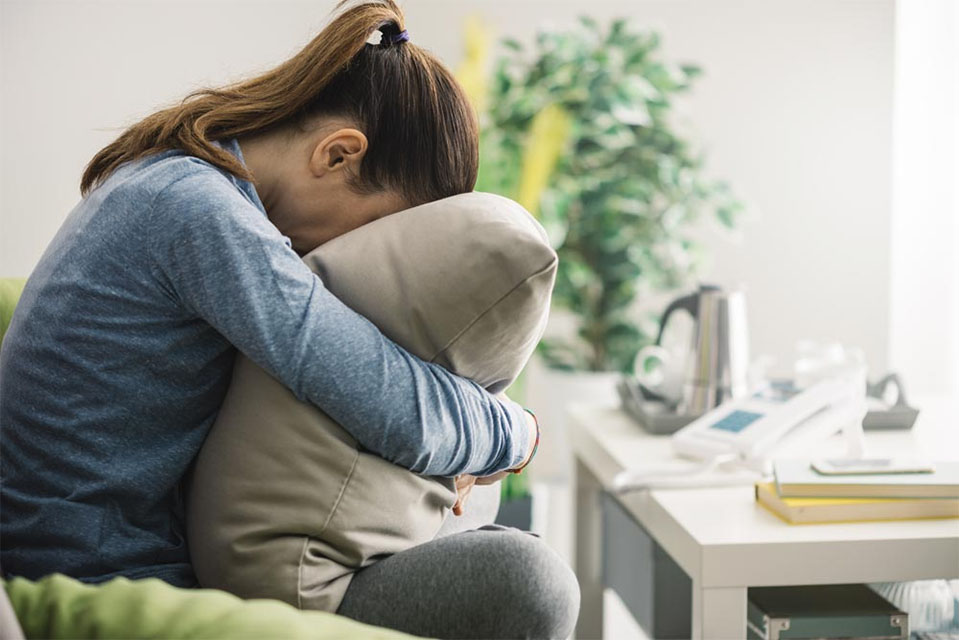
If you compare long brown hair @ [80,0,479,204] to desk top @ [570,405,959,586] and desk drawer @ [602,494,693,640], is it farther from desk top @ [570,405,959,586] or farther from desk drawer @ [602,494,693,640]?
desk drawer @ [602,494,693,640]

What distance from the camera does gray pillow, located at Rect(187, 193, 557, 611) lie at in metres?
0.94

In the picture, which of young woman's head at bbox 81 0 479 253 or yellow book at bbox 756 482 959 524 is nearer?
young woman's head at bbox 81 0 479 253

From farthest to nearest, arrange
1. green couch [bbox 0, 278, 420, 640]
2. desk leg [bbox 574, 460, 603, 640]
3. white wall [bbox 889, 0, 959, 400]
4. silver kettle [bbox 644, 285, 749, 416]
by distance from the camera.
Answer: white wall [bbox 889, 0, 959, 400]
desk leg [bbox 574, 460, 603, 640]
silver kettle [bbox 644, 285, 749, 416]
green couch [bbox 0, 278, 420, 640]

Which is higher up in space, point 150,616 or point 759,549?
point 150,616

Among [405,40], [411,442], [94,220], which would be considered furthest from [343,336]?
[405,40]

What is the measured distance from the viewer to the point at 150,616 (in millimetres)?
660

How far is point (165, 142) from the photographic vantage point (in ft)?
3.49

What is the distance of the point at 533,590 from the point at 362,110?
55cm

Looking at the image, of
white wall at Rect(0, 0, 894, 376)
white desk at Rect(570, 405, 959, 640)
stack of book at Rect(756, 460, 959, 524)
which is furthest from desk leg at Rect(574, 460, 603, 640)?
white wall at Rect(0, 0, 894, 376)

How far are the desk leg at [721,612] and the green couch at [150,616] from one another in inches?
22.6

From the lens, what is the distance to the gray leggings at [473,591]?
881 mm

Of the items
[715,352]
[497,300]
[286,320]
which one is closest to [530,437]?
[497,300]

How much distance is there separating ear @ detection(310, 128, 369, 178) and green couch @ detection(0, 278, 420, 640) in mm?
530

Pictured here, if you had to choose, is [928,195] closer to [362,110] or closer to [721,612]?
[721,612]
